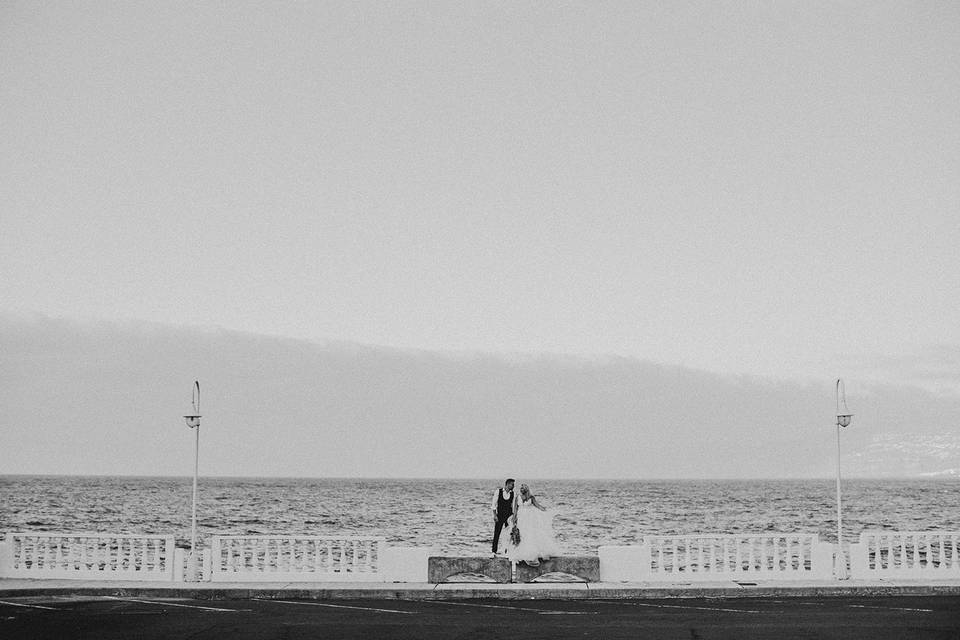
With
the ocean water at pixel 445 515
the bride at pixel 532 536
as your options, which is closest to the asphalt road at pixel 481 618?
the bride at pixel 532 536

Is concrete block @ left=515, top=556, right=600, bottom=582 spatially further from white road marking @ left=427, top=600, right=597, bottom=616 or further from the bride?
white road marking @ left=427, top=600, right=597, bottom=616

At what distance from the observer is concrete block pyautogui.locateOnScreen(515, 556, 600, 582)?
18.9m

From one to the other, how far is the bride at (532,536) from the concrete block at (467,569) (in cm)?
26

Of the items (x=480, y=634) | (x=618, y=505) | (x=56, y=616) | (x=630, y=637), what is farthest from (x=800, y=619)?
(x=618, y=505)

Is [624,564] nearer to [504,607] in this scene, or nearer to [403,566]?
[504,607]

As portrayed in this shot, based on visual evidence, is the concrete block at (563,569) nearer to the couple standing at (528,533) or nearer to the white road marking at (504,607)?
the couple standing at (528,533)

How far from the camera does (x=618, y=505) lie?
322 feet

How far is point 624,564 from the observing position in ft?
62.8

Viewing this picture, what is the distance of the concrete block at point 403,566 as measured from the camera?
62.3 feet

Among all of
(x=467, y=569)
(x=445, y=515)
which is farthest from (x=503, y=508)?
(x=445, y=515)

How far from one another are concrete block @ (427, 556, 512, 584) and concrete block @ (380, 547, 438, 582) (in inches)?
7.1

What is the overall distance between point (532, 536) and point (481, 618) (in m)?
3.64

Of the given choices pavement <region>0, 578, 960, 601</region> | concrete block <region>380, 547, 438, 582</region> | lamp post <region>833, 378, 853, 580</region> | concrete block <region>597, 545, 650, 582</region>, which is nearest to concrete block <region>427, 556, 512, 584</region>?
concrete block <region>380, 547, 438, 582</region>

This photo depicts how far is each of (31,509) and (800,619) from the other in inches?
3331
